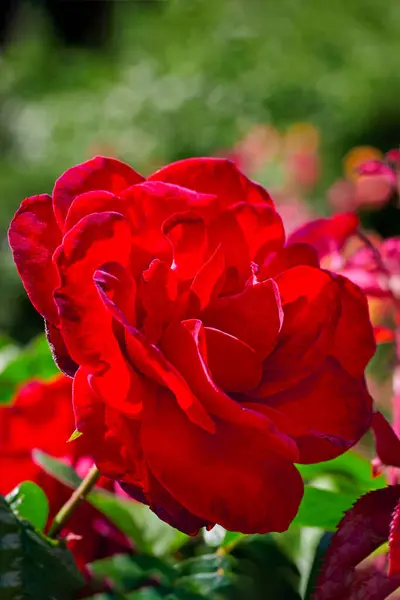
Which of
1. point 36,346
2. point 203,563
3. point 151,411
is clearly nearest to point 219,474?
point 151,411

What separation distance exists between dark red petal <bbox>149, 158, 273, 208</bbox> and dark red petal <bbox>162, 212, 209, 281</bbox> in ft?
0.13

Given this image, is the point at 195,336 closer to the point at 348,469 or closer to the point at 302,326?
the point at 302,326

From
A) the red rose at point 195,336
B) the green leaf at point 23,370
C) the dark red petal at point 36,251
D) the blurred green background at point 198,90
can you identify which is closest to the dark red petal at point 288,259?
the red rose at point 195,336

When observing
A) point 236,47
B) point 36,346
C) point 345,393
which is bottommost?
point 236,47

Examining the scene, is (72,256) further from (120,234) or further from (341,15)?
(341,15)

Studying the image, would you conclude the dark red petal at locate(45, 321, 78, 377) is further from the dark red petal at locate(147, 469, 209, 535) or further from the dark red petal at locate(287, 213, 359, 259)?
the dark red petal at locate(287, 213, 359, 259)

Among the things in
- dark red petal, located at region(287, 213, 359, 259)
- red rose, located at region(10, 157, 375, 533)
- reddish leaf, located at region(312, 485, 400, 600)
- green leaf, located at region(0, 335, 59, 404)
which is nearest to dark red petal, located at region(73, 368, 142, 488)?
red rose, located at region(10, 157, 375, 533)

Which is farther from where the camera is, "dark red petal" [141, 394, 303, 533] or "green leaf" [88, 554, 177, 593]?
"green leaf" [88, 554, 177, 593]

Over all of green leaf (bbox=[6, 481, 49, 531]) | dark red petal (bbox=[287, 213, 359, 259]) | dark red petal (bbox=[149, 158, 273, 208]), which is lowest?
green leaf (bbox=[6, 481, 49, 531])

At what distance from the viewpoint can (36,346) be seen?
71 cm

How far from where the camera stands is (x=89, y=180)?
0.42 m

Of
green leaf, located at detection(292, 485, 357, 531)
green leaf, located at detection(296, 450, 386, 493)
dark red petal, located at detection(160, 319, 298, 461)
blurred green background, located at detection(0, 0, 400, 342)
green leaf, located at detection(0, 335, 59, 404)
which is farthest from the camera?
blurred green background, located at detection(0, 0, 400, 342)

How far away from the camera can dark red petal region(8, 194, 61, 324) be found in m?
0.38

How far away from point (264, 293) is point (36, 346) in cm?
37
